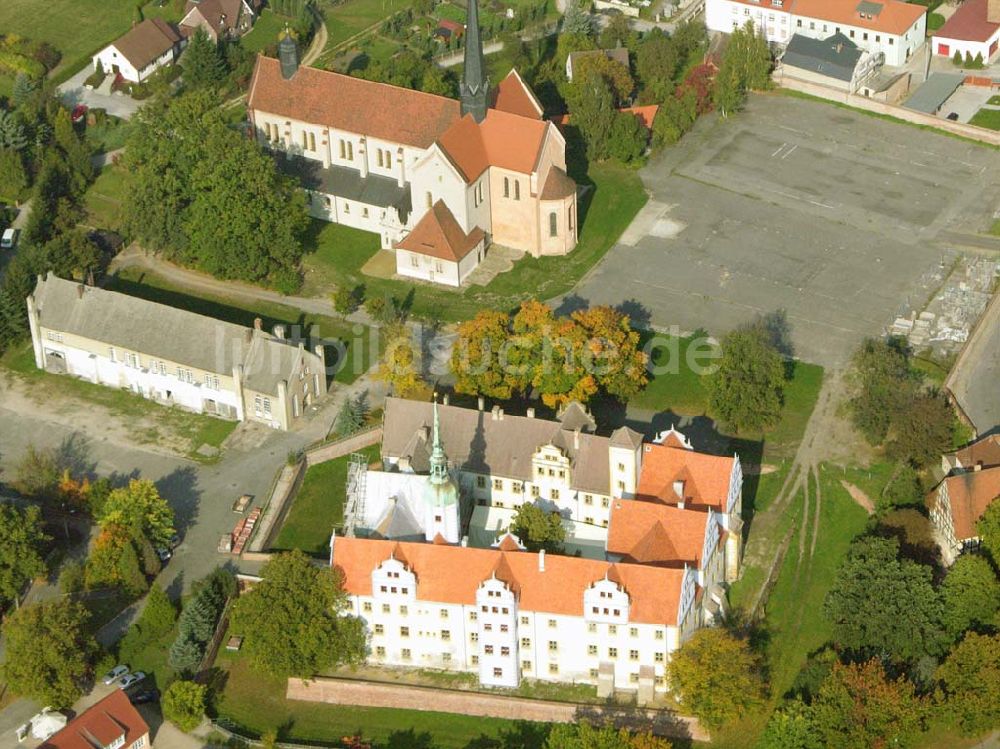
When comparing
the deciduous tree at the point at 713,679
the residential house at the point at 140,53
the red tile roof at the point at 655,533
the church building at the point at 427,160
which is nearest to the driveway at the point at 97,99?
the residential house at the point at 140,53

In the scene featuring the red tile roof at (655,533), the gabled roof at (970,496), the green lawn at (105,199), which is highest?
the red tile roof at (655,533)

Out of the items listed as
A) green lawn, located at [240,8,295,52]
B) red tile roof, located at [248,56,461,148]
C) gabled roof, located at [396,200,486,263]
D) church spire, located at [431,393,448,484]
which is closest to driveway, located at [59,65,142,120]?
green lawn, located at [240,8,295,52]

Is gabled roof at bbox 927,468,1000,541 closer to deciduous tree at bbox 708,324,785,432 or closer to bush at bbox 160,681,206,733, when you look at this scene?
deciduous tree at bbox 708,324,785,432

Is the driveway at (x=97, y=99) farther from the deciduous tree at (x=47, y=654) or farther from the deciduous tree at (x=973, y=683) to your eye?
the deciduous tree at (x=973, y=683)

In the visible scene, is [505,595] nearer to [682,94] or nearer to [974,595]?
[974,595]

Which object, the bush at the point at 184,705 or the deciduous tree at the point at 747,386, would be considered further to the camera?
the deciduous tree at the point at 747,386

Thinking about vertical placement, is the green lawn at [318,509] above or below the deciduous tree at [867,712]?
below

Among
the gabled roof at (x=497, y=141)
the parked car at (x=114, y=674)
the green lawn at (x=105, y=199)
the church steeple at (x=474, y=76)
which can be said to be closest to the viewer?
the parked car at (x=114, y=674)
